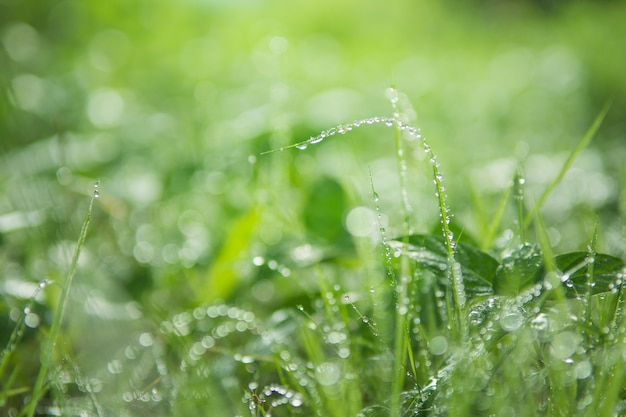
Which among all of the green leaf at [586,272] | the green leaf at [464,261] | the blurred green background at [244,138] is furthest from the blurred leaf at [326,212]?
the green leaf at [586,272]

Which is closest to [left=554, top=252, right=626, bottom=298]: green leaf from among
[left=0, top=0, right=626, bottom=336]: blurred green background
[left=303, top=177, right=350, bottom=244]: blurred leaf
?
[left=0, top=0, right=626, bottom=336]: blurred green background

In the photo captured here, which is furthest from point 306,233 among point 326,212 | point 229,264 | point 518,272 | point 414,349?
point 518,272

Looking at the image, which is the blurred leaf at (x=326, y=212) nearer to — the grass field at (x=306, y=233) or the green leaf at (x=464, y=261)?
the grass field at (x=306, y=233)

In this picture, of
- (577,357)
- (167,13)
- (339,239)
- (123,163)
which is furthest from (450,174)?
(167,13)

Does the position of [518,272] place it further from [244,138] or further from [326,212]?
[244,138]

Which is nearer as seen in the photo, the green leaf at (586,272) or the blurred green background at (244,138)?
the green leaf at (586,272)

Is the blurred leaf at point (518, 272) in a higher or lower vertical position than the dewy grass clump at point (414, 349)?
higher

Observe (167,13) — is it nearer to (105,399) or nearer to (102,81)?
(102,81)

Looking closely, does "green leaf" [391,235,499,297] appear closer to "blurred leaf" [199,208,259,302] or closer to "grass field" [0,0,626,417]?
"grass field" [0,0,626,417]
